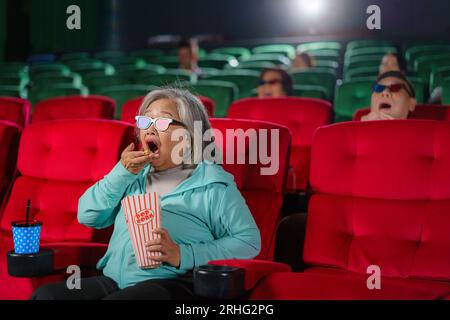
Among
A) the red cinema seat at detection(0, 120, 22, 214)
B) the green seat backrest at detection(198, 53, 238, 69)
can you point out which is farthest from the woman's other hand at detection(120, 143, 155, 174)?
the green seat backrest at detection(198, 53, 238, 69)

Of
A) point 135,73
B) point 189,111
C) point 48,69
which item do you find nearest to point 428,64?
point 135,73

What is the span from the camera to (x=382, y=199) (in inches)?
85.1

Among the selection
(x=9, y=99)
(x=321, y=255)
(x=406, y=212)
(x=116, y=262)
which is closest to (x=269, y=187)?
(x=321, y=255)

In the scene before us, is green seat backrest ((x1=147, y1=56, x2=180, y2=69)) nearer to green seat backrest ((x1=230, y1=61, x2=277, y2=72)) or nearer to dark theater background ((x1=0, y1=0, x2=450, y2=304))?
green seat backrest ((x1=230, y1=61, x2=277, y2=72))

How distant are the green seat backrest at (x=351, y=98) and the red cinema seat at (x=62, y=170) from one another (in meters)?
2.06

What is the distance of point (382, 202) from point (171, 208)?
59 cm

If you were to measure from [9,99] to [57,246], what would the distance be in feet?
5.75

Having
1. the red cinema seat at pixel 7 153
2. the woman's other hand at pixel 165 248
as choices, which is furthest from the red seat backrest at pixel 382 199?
the red cinema seat at pixel 7 153

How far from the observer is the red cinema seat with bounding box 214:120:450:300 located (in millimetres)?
2066

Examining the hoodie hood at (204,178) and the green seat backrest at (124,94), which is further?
the green seat backrest at (124,94)

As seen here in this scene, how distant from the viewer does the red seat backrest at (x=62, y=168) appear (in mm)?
2443

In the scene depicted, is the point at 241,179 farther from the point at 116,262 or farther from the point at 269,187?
the point at 116,262

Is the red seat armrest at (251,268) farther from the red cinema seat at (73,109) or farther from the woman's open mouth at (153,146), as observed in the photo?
the red cinema seat at (73,109)

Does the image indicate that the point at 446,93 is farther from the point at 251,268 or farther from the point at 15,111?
the point at 251,268
